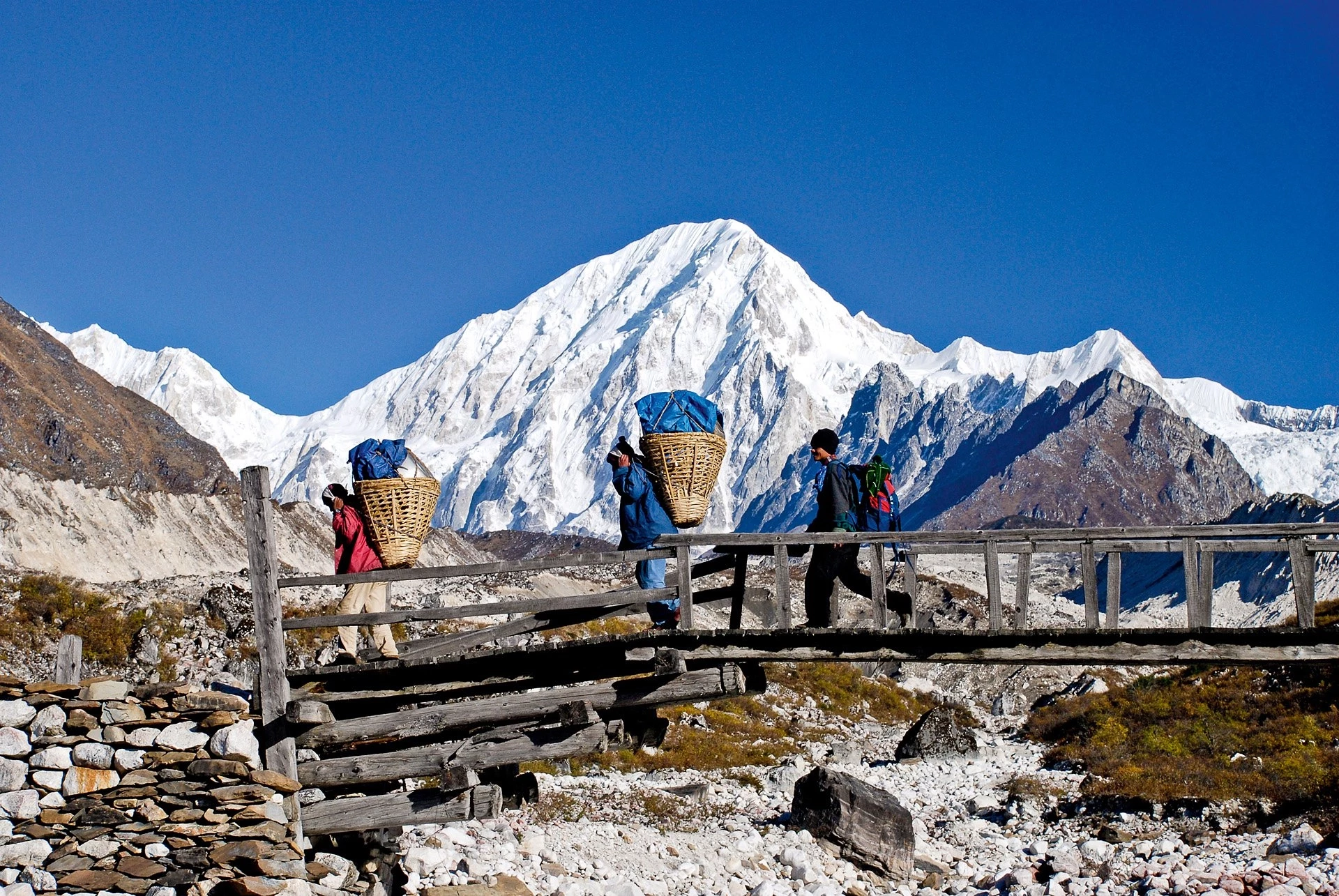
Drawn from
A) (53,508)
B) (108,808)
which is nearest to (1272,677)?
(108,808)

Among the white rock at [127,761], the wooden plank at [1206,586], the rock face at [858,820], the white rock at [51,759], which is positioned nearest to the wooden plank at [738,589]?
the wooden plank at [1206,586]

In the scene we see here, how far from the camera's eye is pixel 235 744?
11.4m

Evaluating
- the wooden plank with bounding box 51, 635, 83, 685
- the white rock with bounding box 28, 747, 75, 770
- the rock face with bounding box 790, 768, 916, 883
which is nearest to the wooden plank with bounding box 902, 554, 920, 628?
the rock face with bounding box 790, 768, 916, 883

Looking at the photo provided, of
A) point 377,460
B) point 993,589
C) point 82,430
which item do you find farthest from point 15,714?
point 82,430

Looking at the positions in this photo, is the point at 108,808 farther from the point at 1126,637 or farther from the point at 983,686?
the point at 983,686

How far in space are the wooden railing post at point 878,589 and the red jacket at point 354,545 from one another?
14.9ft

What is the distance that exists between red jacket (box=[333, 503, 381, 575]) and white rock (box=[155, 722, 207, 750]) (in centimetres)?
186

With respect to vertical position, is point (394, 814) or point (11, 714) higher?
point (11, 714)

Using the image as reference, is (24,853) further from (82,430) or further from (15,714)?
(82,430)

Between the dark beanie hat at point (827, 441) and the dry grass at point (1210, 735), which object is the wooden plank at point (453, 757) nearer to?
the dark beanie hat at point (827, 441)

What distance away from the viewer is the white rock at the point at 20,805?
11.0m

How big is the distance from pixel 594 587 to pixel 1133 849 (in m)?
31.8

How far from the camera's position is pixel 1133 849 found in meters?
17.4

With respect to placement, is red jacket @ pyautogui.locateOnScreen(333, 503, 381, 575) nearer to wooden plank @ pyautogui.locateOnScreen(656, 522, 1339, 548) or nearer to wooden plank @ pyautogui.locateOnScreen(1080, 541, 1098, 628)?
wooden plank @ pyautogui.locateOnScreen(656, 522, 1339, 548)
